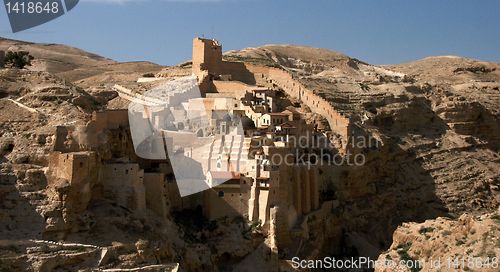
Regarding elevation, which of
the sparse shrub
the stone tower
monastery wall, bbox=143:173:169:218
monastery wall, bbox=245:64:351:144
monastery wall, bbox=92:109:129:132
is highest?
the stone tower

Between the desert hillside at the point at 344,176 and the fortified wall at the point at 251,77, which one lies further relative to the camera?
the fortified wall at the point at 251,77

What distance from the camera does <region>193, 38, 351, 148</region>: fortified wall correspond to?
43156mm

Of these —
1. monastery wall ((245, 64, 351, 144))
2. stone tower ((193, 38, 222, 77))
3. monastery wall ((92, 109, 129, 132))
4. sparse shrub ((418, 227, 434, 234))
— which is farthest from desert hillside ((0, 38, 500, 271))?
stone tower ((193, 38, 222, 77))

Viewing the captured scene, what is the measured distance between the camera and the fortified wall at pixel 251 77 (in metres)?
43.2

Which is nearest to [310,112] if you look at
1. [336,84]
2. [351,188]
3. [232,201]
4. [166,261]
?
[351,188]

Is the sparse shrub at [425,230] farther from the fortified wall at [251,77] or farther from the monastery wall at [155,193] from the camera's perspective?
the fortified wall at [251,77]

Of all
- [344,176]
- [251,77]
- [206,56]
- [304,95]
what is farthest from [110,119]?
[251,77]

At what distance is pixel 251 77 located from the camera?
49344 mm

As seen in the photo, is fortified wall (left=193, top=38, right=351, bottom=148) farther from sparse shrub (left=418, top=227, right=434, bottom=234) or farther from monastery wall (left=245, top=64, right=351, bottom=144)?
sparse shrub (left=418, top=227, right=434, bottom=234)

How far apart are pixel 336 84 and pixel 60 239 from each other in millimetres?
28089

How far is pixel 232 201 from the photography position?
33531 mm

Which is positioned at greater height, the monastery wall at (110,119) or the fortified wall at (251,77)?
the fortified wall at (251,77)

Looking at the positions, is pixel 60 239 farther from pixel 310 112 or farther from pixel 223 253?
pixel 310 112

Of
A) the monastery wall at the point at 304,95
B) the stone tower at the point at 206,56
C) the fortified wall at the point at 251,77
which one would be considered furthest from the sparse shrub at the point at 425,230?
the stone tower at the point at 206,56
